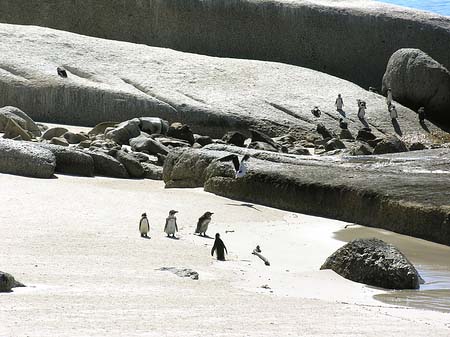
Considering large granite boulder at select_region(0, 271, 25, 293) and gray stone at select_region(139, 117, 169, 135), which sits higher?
gray stone at select_region(139, 117, 169, 135)

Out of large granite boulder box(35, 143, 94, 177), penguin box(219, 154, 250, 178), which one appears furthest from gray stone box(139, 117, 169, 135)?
penguin box(219, 154, 250, 178)

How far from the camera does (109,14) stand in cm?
2919

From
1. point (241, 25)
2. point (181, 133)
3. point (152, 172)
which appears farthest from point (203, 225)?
point (241, 25)

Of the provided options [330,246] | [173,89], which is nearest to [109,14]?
[173,89]

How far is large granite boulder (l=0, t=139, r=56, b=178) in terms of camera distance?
14.9 meters

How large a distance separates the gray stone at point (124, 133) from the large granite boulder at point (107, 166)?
9.48 ft

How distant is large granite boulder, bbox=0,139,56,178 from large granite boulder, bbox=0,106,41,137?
3901 millimetres

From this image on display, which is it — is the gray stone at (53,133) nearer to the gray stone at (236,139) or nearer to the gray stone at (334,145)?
the gray stone at (236,139)

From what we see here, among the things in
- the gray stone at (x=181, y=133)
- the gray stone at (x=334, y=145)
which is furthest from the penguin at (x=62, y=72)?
the gray stone at (x=334, y=145)

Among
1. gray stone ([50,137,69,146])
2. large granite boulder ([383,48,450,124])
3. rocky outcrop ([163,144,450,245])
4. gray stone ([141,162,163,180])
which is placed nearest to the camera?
rocky outcrop ([163,144,450,245])

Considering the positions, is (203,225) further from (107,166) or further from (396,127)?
(396,127)

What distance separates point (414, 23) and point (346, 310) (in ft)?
77.6

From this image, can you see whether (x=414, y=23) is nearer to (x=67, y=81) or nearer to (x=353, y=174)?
(x=67, y=81)

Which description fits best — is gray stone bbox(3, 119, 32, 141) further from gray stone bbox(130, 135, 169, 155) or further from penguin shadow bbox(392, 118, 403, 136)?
penguin shadow bbox(392, 118, 403, 136)
